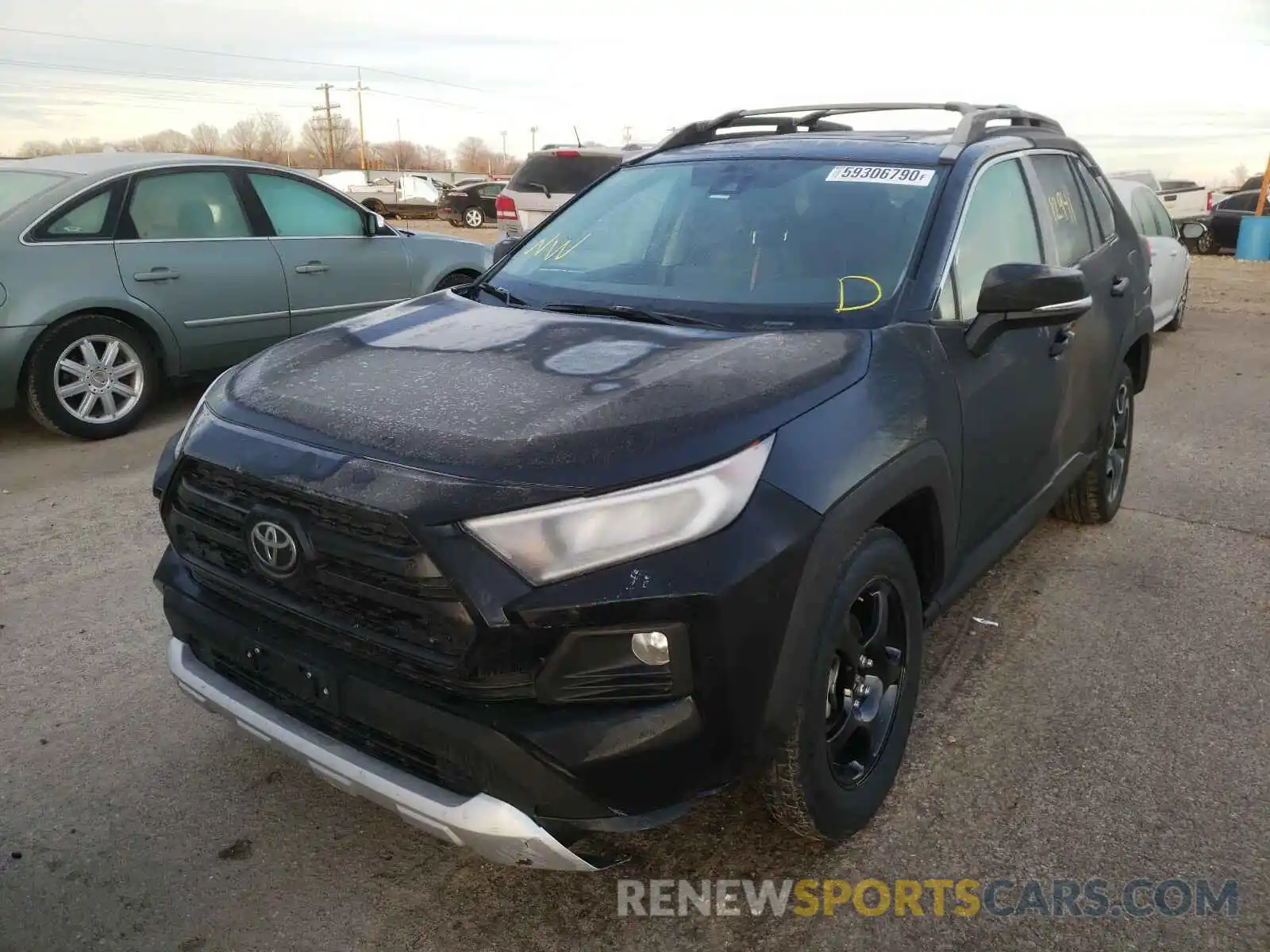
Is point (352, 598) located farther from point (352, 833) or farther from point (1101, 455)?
point (1101, 455)

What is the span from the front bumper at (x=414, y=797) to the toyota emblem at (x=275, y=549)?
36cm

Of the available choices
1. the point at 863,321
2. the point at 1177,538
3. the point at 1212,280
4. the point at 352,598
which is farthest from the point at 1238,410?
the point at 1212,280

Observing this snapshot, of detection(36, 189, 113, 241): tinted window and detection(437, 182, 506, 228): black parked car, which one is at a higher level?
detection(36, 189, 113, 241): tinted window

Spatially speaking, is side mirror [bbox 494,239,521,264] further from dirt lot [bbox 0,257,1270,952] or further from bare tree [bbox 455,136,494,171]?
bare tree [bbox 455,136,494,171]

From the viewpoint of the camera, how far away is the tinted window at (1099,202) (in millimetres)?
4375

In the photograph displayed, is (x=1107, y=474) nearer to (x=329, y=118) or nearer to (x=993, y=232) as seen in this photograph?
(x=993, y=232)

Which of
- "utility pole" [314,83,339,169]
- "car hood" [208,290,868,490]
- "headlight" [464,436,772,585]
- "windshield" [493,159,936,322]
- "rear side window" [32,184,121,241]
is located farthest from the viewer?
"utility pole" [314,83,339,169]

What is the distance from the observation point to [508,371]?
2.53 meters

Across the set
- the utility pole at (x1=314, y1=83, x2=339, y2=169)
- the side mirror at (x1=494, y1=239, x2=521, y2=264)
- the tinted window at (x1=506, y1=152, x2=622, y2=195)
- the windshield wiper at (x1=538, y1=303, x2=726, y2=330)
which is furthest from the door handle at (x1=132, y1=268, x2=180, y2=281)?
the utility pole at (x1=314, y1=83, x2=339, y2=169)

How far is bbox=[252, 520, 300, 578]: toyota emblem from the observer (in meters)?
2.16

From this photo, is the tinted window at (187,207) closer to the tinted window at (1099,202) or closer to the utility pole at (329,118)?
the tinted window at (1099,202)

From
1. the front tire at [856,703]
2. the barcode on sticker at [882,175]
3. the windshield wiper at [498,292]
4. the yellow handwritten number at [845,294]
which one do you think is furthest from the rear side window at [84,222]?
the front tire at [856,703]

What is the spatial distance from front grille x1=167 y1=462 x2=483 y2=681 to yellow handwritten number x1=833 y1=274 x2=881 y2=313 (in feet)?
4.76

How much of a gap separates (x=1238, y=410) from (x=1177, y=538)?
3243 millimetres
